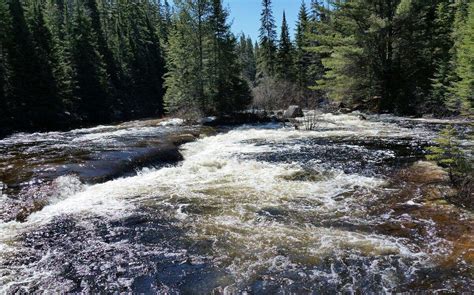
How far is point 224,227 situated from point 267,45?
51526mm

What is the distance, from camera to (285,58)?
50.5 meters

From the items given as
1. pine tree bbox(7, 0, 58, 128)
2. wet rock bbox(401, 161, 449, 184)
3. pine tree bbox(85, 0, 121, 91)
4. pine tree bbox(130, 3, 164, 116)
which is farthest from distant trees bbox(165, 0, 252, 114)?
pine tree bbox(85, 0, 121, 91)

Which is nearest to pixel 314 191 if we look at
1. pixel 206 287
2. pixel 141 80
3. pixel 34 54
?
pixel 206 287

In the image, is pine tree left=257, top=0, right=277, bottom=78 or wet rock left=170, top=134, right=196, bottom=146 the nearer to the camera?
wet rock left=170, top=134, right=196, bottom=146

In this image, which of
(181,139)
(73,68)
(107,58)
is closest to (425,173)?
(181,139)

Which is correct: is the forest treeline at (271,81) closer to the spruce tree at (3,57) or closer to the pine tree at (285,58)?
the spruce tree at (3,57)

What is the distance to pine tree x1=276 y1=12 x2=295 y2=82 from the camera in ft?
163

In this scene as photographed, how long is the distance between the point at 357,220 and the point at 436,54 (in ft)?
88.4

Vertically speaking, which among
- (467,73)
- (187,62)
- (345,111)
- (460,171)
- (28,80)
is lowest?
(460,171)

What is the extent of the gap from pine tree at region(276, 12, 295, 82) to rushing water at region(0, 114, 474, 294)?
37.1 metres

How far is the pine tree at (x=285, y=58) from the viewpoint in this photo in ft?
163

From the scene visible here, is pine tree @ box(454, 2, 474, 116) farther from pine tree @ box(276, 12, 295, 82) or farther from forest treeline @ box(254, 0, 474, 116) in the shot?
pine tree @ box(276, 12, 295, 82)

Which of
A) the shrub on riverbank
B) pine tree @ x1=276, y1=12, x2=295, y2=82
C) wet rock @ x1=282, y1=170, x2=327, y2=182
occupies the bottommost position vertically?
wet rock @ x1=282, y1=170, x2=327, y2=182

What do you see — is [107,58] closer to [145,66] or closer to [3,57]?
[145,66]
